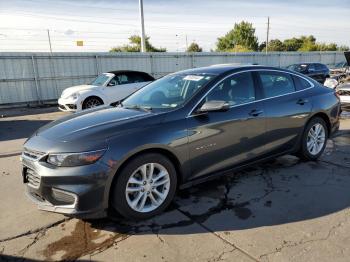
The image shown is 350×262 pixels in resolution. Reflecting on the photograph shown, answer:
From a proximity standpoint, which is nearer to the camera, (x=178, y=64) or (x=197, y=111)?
(x=197, y=111)

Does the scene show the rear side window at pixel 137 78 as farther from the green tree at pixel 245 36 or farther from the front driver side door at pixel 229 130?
the green tree at pixel 245 36

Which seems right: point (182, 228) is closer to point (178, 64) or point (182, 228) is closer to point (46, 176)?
point (46, 176)

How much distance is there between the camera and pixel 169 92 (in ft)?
15.3

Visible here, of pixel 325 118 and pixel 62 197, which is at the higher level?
A: pixel 325 118

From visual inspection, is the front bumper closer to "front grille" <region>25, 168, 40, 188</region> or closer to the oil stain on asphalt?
"front grille" <region>25, 168, 40, 188</region>

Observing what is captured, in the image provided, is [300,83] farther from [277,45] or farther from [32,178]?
[277,45]

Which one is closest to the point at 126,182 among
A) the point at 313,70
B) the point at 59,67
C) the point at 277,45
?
the point at 59,67

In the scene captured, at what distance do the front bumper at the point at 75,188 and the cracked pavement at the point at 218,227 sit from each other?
325mm

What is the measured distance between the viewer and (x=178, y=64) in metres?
21.5

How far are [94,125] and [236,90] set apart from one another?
1.91 meters

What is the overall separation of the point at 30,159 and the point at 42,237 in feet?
2.64

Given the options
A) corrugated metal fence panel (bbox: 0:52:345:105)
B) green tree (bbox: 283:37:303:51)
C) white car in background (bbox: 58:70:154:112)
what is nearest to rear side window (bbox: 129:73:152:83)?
white car in background (bbox: 58:70:154:112)

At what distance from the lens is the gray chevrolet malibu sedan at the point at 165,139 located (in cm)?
346

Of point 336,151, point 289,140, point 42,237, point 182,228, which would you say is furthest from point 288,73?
point 42,237
